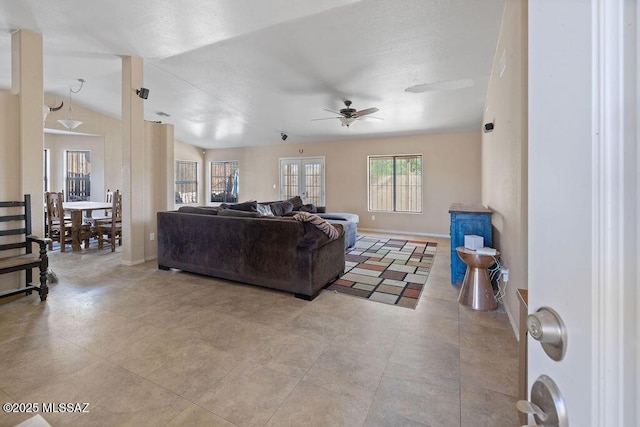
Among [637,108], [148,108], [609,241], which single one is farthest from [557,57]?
[148,108]

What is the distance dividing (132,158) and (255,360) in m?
3.69

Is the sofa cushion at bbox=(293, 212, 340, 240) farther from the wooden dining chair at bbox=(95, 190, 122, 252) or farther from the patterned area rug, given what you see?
the wooden dining chair at bbox=(95, 190, 122, 252)

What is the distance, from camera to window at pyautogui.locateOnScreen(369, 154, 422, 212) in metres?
7.50

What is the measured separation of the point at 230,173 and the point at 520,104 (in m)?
9.03

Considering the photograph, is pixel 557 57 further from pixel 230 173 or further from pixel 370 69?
pixel 230 173

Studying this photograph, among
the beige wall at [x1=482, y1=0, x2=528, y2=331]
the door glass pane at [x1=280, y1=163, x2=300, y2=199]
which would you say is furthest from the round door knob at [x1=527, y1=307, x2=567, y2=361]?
the door glass pane at [x1=280, y1=163, x2=300, y2=199]

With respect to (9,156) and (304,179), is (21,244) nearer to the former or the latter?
(9,156)

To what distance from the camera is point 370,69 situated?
407 centimetres

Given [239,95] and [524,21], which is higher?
[239,95]

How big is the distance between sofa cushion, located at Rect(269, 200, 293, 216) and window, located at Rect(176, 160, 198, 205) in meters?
4.90

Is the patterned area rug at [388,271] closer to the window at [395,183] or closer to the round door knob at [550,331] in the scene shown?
the window at [395,183]

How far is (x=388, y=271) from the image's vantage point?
13.4ft

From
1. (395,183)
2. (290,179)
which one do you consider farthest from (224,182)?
(395,183)

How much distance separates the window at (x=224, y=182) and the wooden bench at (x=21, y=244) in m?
6.75
